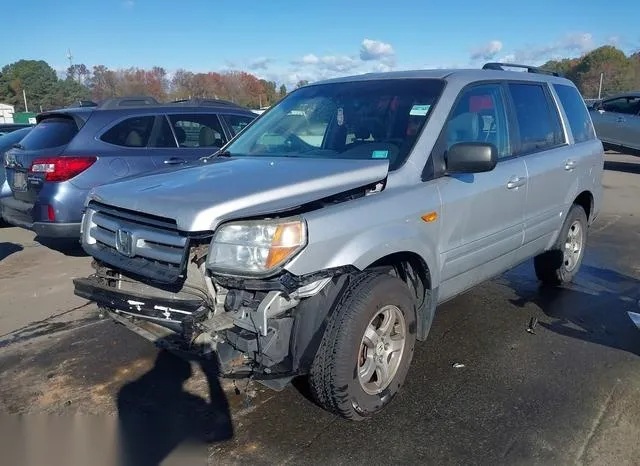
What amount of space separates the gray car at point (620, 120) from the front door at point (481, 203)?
511 inches

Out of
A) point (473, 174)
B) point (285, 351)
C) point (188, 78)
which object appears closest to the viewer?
point (285, 351)

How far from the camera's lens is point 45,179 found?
6.19 m

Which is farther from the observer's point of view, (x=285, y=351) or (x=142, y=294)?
(x=142, y=294)

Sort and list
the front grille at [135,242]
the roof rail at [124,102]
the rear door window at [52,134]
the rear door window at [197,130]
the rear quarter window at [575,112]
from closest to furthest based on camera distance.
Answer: the front grille at [135,242] < the rear quarter window at [575,112] < the rear door window at [52,134] < the roof rail at [124,102] < the rear door window at [197,130]

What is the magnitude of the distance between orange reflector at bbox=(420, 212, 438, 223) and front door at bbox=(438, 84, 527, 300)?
95mm

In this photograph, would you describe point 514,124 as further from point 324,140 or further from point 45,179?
point 45,179

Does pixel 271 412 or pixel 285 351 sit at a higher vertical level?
pixel 285 351

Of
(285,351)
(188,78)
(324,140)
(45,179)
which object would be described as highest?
(188,78)

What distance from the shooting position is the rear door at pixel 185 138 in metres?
6.88

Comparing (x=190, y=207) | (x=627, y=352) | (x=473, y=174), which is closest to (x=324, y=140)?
(x=473, y=174)

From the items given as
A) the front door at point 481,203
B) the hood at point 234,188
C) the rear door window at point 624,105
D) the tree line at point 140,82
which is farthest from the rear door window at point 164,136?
the tree line at point 140,82

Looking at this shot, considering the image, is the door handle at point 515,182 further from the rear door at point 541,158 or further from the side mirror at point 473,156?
the side mirror at point 473,156

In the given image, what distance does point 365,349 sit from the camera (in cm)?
322

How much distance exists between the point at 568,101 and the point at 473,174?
2.18 m
